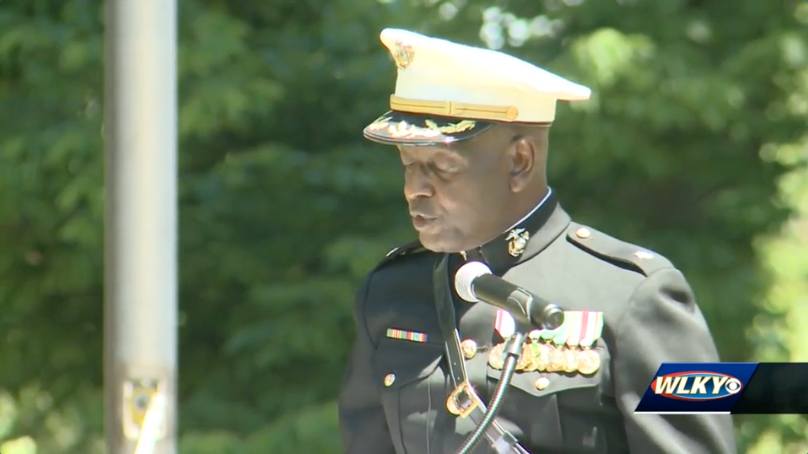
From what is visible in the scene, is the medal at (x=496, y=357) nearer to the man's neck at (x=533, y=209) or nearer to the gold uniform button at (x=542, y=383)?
the gold uniform button at (x=542, y=383)

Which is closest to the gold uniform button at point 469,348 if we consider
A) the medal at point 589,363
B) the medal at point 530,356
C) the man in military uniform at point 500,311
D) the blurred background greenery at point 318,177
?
the man in military uniform at point 500,311

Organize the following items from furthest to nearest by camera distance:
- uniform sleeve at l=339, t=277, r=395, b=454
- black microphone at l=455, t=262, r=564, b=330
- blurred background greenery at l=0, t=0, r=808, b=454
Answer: blurred background greenery at l=0, t=0, r=808, b=454 → uniform sleeve at l=339, t=277, r=395, b=454 → black microphone at l=455, t=262, r=564, b=330

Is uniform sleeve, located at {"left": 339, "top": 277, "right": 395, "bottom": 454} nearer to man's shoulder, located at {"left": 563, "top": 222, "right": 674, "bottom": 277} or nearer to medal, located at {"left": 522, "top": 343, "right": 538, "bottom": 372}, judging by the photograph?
medal, located at {"left": 522, "top": 343, "right": 538, "bottom": 372}

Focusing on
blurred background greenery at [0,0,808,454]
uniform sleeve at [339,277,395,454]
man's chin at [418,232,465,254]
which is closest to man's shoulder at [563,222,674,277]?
man's chin at [418,232,465,254]

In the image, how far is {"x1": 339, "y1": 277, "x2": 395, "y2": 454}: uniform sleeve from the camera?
8.63 ft

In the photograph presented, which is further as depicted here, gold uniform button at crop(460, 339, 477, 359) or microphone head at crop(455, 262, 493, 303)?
gold uniform button at crop(460, 339, 477, 359)

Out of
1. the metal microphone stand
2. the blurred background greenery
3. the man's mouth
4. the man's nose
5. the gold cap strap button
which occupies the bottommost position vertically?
the blurred background greenery

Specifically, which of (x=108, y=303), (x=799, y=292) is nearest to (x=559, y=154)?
(x=799, y=292)

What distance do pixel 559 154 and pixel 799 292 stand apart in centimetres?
123

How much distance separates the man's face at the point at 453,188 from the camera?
7.93 feet

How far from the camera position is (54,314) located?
20.7 feet

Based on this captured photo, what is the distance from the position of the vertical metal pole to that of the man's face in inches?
18.4

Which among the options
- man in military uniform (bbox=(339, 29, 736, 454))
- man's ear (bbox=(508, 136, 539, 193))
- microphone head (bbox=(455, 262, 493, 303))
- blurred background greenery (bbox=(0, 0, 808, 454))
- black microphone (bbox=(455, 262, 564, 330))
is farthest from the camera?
blurred background greenery (bbox=(0, 0, 808, 454))

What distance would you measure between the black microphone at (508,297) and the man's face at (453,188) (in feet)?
0.50
